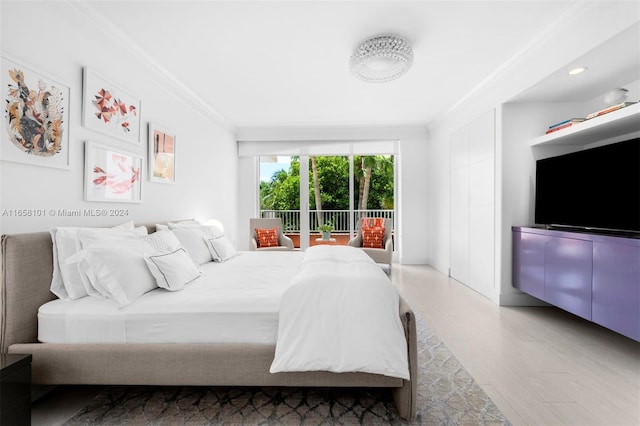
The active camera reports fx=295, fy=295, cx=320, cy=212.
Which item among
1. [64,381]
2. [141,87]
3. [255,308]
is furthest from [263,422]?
[141,87]

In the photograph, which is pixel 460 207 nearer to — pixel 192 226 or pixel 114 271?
pixel 192 226

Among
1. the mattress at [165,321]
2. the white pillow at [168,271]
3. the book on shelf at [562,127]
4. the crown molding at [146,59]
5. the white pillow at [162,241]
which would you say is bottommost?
the mattress at [165,321]

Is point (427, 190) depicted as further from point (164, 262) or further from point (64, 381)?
point (64, 381)

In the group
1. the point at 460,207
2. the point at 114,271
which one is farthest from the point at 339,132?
the point at 114,271

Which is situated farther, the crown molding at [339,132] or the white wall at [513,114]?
the crown molding at [339,132]

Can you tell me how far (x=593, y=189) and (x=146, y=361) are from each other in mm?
3665

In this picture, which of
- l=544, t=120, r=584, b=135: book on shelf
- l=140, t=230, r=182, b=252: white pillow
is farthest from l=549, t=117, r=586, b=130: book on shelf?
l=140, t=230, r=182, b=252: white pillow

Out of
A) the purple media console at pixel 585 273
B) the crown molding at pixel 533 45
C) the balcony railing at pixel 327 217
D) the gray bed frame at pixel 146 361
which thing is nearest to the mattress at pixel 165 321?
the gray bed frame at pixel 146 361

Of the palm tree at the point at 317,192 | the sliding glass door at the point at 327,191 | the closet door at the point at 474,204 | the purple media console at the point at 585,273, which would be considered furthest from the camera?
the palm tree at the point at 317,192

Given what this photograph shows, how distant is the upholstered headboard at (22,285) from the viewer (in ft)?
5.18

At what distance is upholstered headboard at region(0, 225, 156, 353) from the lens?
1580 mm

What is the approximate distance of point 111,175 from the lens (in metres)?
2.54

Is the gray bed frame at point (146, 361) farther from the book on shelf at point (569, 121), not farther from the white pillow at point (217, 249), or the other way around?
the book on shelf at point (569, 121)

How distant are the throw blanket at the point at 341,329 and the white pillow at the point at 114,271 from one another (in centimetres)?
94
